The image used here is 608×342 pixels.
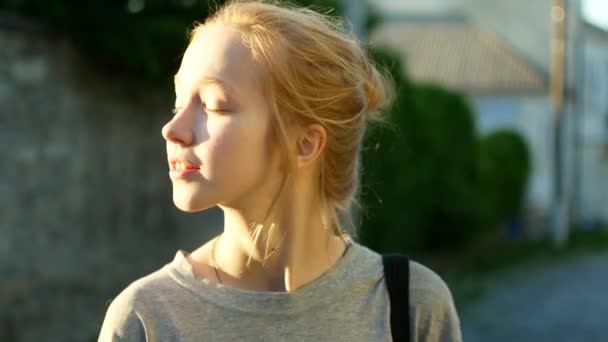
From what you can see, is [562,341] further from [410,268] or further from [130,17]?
[410,268]

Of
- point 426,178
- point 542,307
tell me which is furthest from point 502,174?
point 542,307

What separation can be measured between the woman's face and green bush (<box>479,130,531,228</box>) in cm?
1626

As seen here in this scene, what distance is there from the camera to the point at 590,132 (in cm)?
3331

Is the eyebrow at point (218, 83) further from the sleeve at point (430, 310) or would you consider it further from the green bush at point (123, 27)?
the green bush at point (123, 27)

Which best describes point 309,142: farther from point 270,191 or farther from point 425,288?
point 425,288

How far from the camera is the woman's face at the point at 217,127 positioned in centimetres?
195

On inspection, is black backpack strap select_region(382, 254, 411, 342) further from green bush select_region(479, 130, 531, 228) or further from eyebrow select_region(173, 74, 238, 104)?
green bush select_region(479, 130, 531, 228)

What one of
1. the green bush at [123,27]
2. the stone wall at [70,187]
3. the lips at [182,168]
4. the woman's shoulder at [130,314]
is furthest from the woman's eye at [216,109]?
the green bush at [123,27]

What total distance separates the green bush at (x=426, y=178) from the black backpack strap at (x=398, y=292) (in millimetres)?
7904

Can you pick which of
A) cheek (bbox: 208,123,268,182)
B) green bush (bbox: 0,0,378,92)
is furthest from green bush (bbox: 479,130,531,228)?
cheek (bbox: 208,123,268,182)

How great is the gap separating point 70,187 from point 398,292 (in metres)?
5.33

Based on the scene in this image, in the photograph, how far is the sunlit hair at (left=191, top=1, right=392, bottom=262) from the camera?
6.59 ft

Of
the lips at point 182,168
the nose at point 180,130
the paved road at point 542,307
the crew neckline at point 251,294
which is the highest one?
the nose at point 180,130

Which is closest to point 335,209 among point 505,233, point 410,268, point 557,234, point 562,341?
point 410,268
